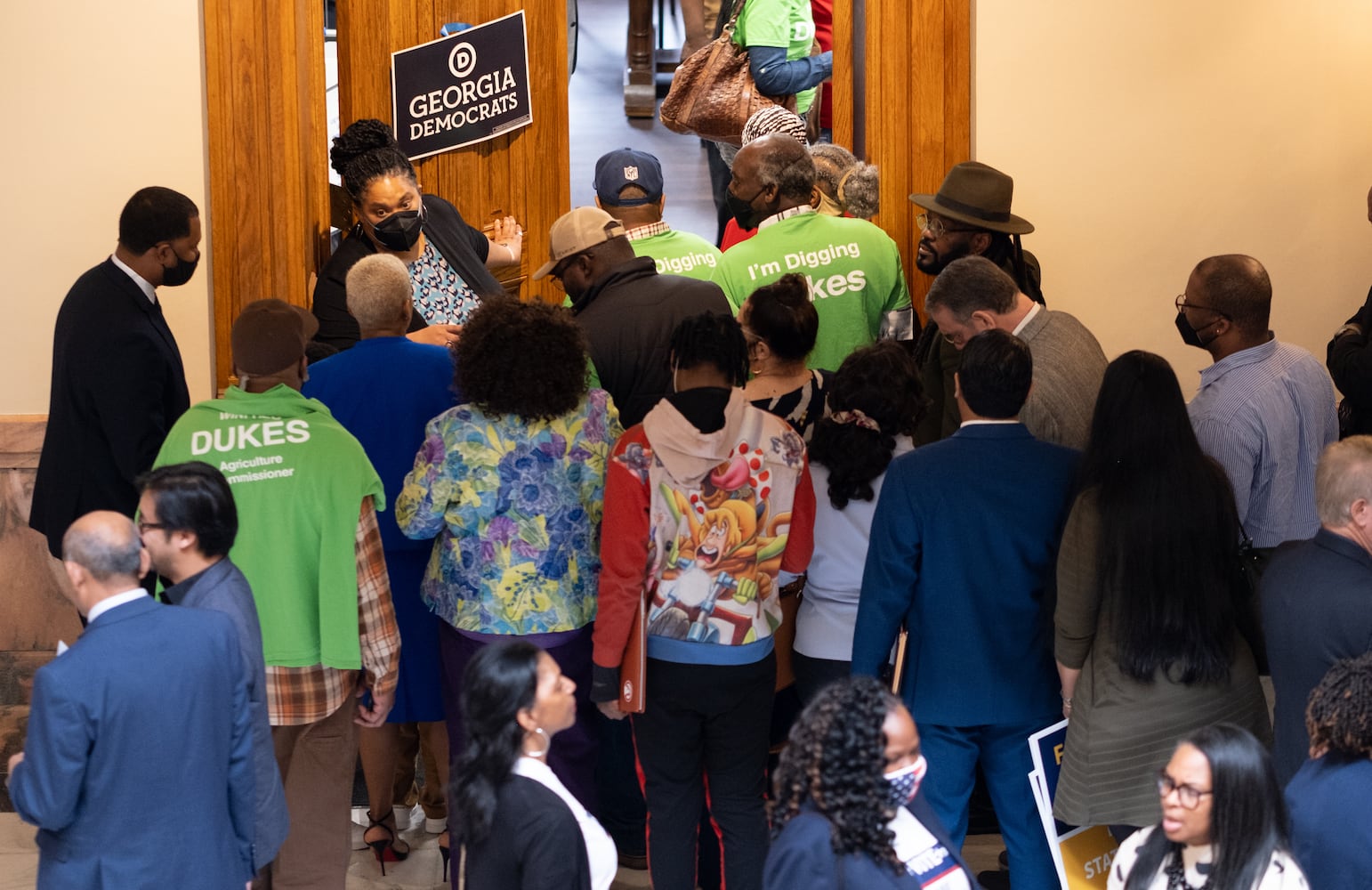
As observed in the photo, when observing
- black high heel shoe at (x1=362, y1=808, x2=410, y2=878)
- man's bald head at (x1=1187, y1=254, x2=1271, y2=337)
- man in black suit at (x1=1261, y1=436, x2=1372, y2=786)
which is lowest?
black high heel shoe at (x1=362, y1=808, x2=410, y2=878)

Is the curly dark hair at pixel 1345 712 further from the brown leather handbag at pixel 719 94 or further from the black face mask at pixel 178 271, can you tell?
the brown leather handbag at pixel 719 94

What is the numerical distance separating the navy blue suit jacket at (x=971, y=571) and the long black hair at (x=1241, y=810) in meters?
1.07

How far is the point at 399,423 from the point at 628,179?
1.16 meters

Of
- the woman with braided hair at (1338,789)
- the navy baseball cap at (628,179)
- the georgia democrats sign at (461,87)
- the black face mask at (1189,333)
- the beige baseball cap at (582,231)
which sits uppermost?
the georgia democrats sign at (461,87)

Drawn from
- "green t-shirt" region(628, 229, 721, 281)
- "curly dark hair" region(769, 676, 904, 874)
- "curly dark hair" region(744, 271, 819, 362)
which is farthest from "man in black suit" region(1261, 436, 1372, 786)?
"green t-shirt" region(628, 229, 721, 281)

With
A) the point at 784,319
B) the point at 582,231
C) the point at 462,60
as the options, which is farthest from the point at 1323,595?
the point at 462,60

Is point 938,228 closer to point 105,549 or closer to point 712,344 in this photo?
point 712,344

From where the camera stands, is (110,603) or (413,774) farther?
(413,774)

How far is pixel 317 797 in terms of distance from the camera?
3.87m

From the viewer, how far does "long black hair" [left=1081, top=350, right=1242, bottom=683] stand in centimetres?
341

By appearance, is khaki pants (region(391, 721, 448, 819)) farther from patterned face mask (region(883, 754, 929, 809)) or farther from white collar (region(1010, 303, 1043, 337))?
patterned face mask (region(883, 754, 929, 809))

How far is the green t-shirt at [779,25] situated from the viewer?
242 inches

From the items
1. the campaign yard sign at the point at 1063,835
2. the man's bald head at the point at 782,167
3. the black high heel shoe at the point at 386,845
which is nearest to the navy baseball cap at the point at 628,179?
the man's bald head at the point at 782,167

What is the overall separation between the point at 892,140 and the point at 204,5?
249 centimetres
